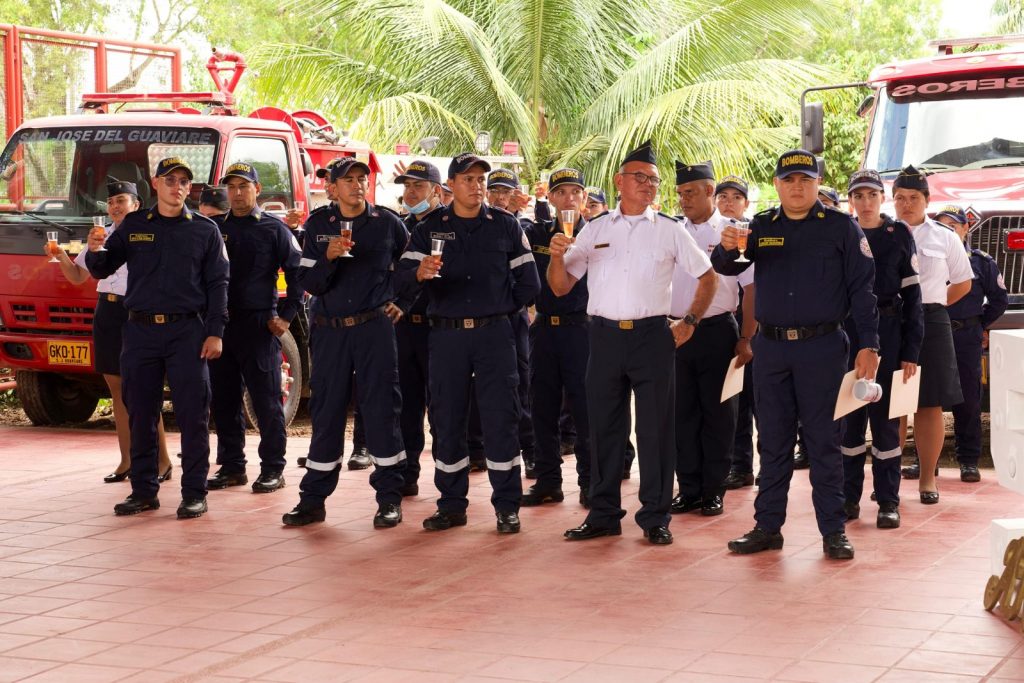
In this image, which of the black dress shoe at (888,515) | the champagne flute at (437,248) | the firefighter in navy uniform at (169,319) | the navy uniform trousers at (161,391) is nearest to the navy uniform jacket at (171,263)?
the firefighter in navy uniform at (169,319)

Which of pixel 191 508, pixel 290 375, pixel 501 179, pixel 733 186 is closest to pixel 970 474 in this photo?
pixel 733 186

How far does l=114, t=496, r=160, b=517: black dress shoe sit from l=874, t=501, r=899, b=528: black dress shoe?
4.30 metres

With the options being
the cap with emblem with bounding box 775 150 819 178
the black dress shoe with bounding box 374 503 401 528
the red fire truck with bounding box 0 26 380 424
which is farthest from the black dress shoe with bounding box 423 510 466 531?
the red fire truck with bounding box 0 26 380 424

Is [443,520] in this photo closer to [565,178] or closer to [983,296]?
[565,178]

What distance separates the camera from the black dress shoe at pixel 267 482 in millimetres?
9477

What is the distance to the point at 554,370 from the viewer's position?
348 inches

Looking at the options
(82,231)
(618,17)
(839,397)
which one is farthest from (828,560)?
(618,17)

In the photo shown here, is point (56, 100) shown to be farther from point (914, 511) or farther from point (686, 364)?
point (914, 511)

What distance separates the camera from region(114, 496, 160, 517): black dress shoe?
341 inches

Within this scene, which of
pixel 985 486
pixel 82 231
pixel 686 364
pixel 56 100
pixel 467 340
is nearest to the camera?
pixel 467 340

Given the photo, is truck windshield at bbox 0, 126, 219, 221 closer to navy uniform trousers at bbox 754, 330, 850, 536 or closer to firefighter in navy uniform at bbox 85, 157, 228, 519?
firefighter in navy uniform at bbox 85, 157, 228, 519

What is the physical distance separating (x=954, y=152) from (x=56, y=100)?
7986mm

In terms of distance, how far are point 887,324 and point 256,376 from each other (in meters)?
4.07

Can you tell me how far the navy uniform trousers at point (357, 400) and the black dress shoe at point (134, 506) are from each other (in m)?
1.04
